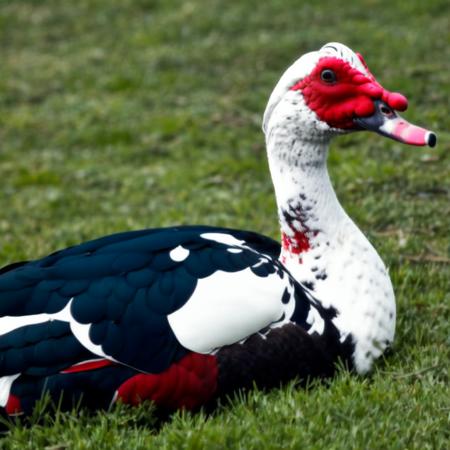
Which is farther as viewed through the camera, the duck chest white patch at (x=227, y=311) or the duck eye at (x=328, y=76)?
the duck eye at (x=328, y=76)

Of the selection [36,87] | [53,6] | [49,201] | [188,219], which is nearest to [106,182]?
[49,201]

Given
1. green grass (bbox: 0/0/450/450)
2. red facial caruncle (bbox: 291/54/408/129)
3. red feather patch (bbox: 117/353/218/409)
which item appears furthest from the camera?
red facial caruncle (bbox: 291/54/408/129)

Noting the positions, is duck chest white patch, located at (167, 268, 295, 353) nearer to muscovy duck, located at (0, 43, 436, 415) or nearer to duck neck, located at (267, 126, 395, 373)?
muscovy duck, located at (0, 43, 436, 415)

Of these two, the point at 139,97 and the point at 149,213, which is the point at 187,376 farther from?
the point at 139,97

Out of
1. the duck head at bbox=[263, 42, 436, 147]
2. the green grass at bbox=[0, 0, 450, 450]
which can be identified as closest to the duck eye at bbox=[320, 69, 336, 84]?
the duck head at bbox=[263, 42, 436, 147]

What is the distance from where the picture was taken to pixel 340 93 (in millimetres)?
3271

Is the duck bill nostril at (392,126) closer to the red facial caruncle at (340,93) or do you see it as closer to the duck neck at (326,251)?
the red facial caruncle at (340,93)

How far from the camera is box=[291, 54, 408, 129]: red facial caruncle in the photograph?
3242 millimetres

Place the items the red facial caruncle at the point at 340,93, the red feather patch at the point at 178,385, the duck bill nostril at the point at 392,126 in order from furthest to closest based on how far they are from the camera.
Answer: the red facial caruncle at the point at 340,93 < the duck bill nostril at the point at 392,126 < the red feather patch at the point at 178,385

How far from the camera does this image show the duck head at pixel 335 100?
3.24 meters

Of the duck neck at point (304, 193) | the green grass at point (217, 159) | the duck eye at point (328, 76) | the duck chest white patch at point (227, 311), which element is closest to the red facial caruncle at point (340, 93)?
the duck eye at point (328, 76)

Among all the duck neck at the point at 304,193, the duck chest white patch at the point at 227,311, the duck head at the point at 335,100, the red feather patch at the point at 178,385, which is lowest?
the red feather patch at the point at 178,385

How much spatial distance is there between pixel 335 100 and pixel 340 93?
0.10 feet

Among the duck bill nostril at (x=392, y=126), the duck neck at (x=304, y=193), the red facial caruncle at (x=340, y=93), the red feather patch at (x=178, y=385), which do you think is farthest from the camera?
the duck neck at (x=304, y=193)
